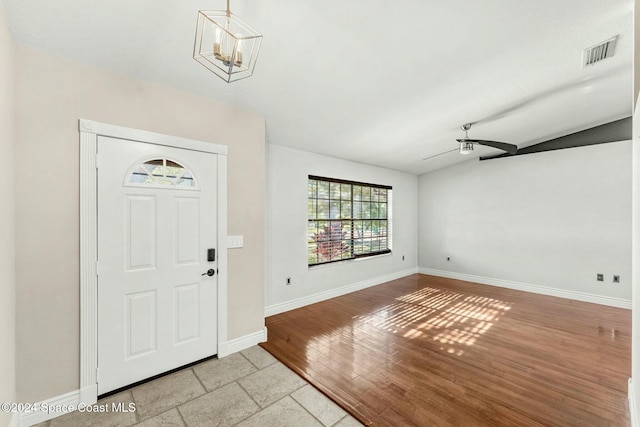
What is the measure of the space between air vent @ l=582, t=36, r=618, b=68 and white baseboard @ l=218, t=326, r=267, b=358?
429 cm

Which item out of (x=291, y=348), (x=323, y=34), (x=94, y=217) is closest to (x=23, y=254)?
(x=94, y=217)

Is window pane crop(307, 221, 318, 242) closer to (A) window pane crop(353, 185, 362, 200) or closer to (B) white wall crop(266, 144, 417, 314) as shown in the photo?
(B) white wall crop(266, 144, 417, 314)

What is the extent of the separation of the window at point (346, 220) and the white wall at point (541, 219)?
1522 mm

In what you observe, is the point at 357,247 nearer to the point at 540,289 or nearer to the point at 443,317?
the point at 443,317

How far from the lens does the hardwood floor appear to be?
199cm

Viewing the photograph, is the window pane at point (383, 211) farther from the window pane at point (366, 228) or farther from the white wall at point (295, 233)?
the white wall at point (295, 233)

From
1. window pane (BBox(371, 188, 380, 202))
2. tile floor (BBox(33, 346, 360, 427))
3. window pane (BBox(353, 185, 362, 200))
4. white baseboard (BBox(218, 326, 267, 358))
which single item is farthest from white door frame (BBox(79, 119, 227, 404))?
window pane (BBox(371, 188, 380, 202))

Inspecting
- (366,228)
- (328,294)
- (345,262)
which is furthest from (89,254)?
(366,228)

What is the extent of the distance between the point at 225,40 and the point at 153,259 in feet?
6.17

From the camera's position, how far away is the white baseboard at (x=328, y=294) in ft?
12.9

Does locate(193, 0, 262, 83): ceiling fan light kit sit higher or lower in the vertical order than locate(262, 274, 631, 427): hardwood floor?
higher

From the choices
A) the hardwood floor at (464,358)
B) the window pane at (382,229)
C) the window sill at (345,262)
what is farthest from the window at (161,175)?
the window pane at (382,229)

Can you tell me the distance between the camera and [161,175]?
237 centimetres

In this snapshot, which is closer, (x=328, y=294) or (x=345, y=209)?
(x=328, y=294)
